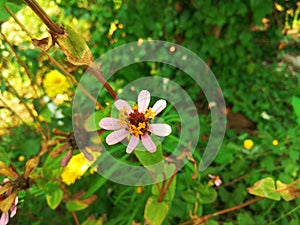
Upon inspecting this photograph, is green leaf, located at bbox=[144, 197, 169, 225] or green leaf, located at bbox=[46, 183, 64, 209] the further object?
green leaf, located at bbox=[46, 183, 64, 209]

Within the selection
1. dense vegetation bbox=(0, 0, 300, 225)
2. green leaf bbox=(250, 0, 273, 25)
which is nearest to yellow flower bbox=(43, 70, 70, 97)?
dense vegetation bbox=(0, 0, 300, 225)

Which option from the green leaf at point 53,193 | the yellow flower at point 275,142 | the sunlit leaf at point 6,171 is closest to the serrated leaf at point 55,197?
the green leaf at point 53,193

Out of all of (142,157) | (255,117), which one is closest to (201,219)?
(142,157)

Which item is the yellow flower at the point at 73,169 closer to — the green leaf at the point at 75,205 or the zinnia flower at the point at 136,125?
the green leaf at the point at 75,205

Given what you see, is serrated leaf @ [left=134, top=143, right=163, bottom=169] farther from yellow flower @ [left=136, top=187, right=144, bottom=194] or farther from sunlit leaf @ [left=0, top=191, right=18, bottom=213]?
yellow flower @ [left=136, top=187, right=144, bottom=194]

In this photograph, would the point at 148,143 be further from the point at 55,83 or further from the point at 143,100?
the point at 55,83

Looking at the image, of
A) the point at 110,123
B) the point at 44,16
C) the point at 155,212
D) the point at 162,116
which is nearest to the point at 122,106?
the point at 110,123
